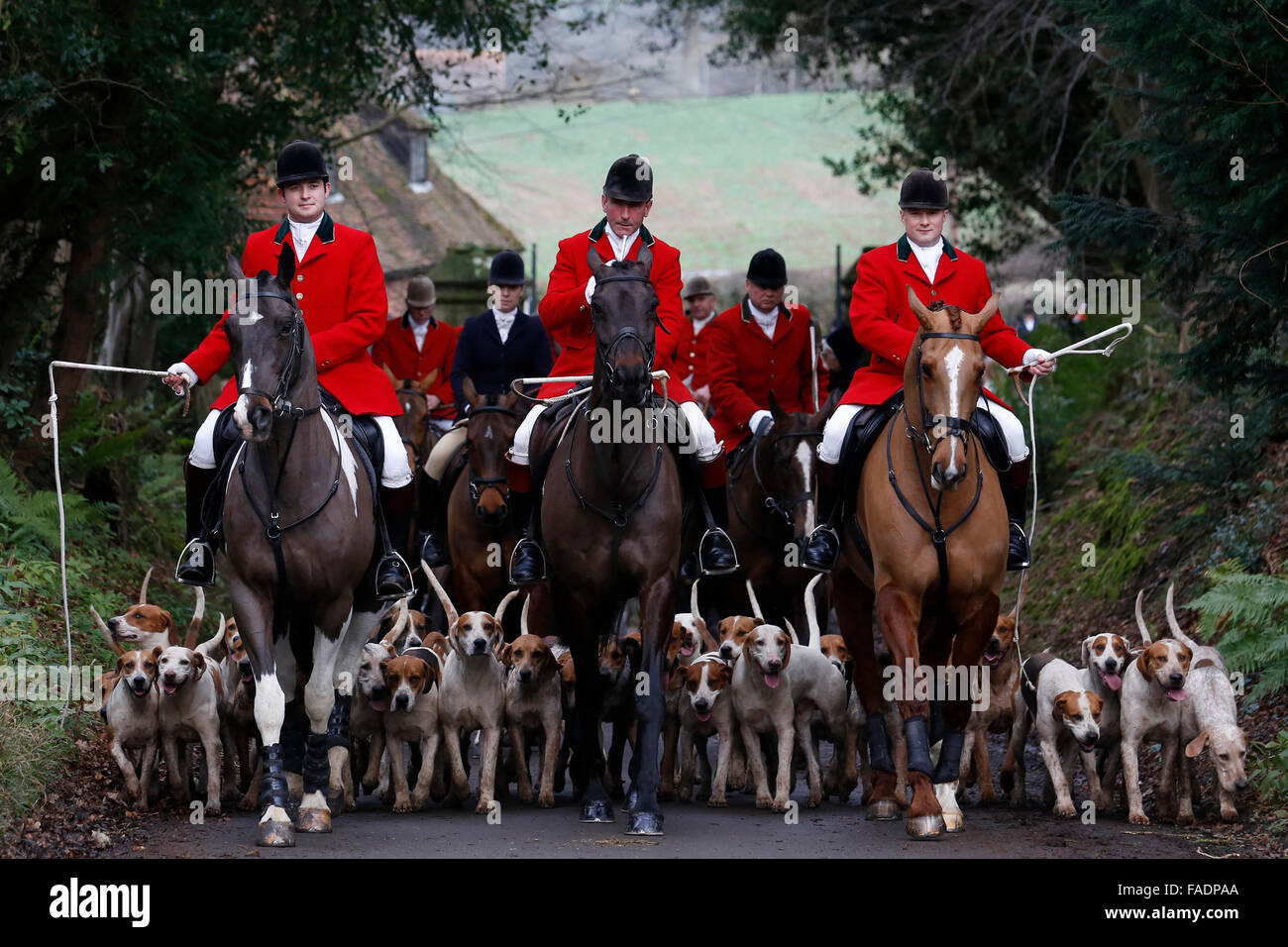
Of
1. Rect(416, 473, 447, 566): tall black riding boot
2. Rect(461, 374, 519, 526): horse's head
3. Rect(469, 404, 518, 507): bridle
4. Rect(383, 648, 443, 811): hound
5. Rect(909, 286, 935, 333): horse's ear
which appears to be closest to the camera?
Rect(909, 286, 935, 333): horse's ear

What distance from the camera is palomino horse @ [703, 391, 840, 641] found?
13.1 metres

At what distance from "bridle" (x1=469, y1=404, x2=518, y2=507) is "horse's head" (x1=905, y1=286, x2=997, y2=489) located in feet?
15.9

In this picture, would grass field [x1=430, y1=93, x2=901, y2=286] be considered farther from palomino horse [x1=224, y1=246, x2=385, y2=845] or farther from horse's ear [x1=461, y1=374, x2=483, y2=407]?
palomino horse [x1=224, y1=246, x2=385, y2=845]

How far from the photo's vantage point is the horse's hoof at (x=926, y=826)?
9133 mm

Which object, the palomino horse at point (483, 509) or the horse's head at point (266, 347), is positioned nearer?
the horse's head at point (266, 347)

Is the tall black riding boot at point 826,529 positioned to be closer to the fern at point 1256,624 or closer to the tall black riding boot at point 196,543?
the fern at point 1256,624

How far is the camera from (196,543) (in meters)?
9.80

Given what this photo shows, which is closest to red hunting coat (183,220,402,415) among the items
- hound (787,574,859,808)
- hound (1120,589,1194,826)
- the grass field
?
hound (787,574,859,808)

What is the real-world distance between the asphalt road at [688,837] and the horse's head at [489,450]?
3224 millimetres

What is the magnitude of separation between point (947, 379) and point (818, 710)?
299cm

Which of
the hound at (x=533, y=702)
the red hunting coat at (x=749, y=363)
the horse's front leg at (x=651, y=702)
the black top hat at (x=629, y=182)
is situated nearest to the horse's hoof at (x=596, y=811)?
the horse's front leg at (x=651, y=702)

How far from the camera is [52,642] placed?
12.6 meters

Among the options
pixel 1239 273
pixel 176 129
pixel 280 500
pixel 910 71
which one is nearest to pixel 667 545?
pixel 280 500

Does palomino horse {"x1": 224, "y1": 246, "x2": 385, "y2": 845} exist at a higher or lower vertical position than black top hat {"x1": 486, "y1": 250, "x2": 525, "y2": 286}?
lower
